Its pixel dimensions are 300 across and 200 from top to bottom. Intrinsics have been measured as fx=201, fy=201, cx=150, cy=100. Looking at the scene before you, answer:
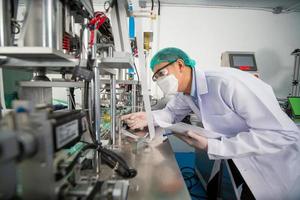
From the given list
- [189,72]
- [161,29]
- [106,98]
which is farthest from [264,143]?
[161,29]

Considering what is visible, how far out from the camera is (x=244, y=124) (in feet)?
3.96

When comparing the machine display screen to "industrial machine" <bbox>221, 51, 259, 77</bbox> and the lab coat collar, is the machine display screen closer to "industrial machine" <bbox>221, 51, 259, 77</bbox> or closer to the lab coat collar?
"industrial machine" <bbox>221, 51, 259, 77</bbox>

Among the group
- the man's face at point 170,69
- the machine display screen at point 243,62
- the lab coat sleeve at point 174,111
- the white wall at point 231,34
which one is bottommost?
the lab coat sleeve at point 174,111

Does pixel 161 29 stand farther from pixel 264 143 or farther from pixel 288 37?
pixel 264 143

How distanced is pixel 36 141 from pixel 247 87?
1.03 meters

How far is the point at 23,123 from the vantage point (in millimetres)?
355

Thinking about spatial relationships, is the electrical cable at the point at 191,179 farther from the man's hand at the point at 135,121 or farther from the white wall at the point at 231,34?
the white wall at the point at 231,34

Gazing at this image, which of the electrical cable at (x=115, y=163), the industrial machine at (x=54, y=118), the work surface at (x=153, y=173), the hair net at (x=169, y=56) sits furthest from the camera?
the hair net at (x=169, y=56)

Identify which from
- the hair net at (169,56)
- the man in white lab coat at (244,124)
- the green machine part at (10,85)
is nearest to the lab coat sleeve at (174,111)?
the man in white lab coat at (244,124)

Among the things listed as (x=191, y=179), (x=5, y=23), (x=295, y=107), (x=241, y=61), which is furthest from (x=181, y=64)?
(x=295, y=107)

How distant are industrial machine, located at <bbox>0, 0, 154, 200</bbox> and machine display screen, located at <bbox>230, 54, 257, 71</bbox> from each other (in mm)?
2119

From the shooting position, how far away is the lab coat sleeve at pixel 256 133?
3.26 ft

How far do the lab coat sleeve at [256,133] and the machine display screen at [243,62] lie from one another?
1813 mm

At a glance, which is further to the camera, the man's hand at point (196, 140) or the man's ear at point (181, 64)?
the man's ear at point (181, 64)
